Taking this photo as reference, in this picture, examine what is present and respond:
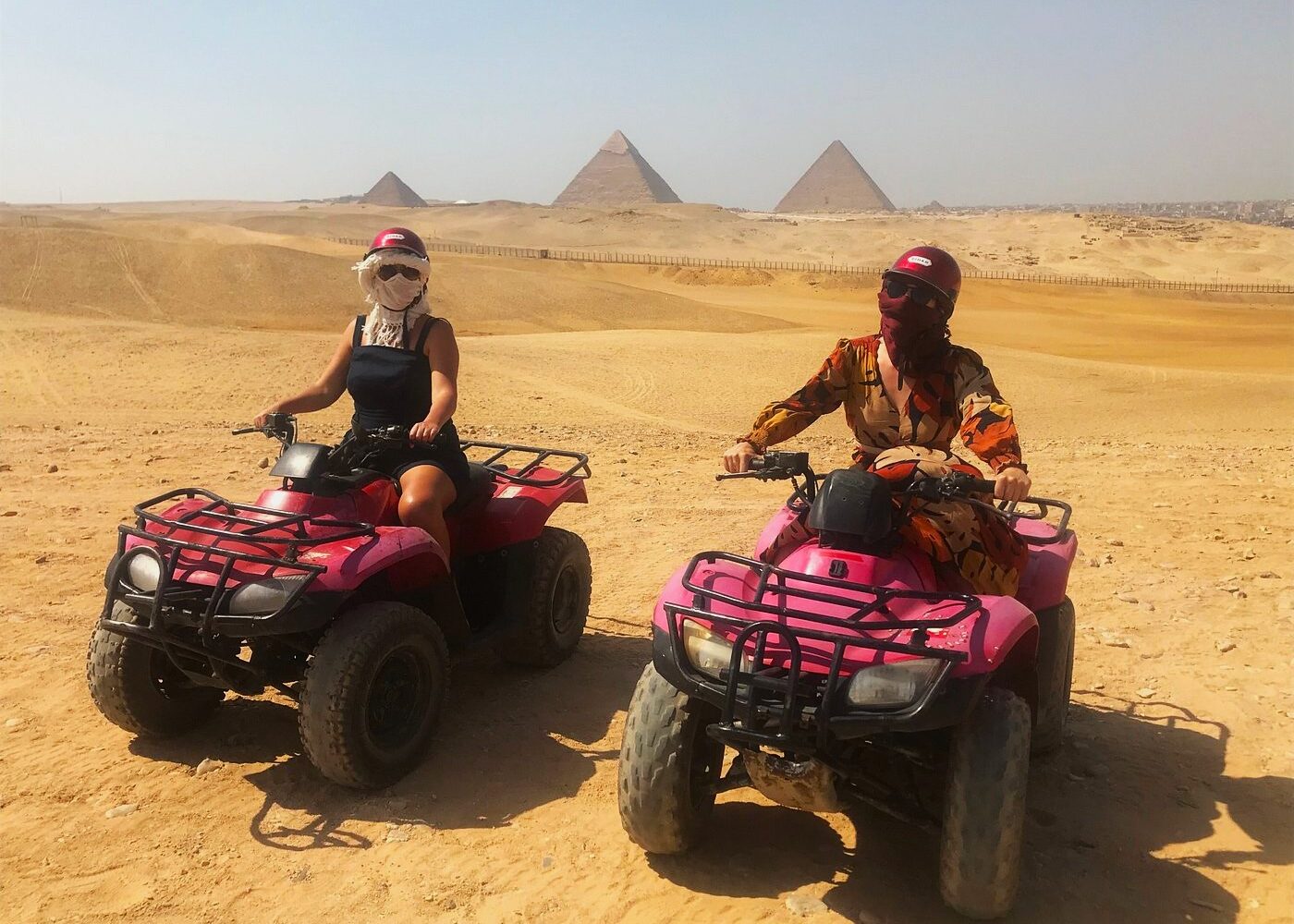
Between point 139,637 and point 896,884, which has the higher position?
point 139,637

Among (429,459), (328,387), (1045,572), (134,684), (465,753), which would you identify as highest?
(328,387)

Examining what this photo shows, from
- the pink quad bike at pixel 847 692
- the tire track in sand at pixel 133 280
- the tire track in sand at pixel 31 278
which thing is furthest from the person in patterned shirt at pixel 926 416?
the tire track in sand at pixel 31 278

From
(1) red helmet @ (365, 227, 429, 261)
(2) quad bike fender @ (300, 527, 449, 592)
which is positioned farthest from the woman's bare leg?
(1) red helmet @ (365, 227, 429, 261)

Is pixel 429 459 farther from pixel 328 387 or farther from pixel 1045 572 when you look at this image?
pixel 1045 572

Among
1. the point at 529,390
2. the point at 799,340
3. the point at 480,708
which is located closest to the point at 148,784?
the point at 480,708

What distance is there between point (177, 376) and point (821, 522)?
1582 centimetres

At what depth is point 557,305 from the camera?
134 ft

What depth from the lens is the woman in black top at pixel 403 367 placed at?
5.44 m

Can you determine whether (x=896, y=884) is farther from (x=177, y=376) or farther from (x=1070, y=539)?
(x=177, y=376)

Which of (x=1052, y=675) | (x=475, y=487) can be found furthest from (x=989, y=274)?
(x=1052, y=675)

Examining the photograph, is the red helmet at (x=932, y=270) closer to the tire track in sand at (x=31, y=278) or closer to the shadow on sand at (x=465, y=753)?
the shadow on sand at (x=465, y=753)

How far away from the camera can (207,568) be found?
462cm

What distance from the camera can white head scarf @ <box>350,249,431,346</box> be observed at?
215 inches

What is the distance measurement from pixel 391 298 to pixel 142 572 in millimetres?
1714
